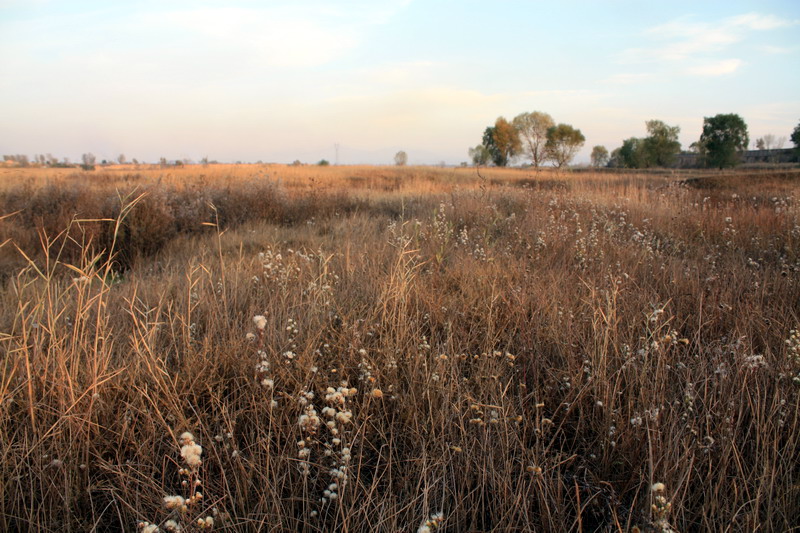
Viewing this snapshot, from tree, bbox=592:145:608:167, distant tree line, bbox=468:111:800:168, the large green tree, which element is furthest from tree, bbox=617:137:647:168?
tree, bbox=592:145:608:167

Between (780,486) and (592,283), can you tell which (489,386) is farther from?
(592,283)

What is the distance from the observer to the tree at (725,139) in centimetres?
4281

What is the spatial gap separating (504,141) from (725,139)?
30133mm

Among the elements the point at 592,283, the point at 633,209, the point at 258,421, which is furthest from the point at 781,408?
the point at 633,209

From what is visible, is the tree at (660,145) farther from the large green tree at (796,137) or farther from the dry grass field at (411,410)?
the dry grass field at (411,410)

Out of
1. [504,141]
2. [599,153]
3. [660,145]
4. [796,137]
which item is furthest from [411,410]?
[599,153]

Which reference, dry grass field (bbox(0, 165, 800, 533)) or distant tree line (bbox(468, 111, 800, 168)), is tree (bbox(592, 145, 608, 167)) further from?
dry grass field (bbox(0, 165, 800, 533))

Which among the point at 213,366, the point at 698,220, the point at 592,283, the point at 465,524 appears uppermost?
the point at 698,220

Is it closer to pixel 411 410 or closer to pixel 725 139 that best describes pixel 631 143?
pixel 725 139

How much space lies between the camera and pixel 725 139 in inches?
1699

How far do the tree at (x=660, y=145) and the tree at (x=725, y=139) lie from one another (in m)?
8.40

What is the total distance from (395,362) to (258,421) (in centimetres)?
69

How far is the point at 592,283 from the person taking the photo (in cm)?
322

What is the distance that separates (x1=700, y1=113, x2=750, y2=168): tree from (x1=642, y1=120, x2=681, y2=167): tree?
840 centimetres
